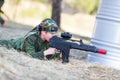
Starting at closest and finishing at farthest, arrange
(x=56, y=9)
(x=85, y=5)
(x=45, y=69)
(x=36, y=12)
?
1. (x=45, y=69)
2. (x=56, y=9)
3. (x=36, y=12)
4. (x=85, y=5)

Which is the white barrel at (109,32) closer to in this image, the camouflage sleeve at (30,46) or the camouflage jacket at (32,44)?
the camouflage jacket at (32,44)

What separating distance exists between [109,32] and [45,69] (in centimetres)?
199

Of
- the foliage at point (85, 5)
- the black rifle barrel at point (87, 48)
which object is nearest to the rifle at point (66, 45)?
the black rifle barrel at point (87, 48)

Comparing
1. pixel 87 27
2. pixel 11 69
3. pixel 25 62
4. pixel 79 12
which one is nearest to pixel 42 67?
pixel 25 62

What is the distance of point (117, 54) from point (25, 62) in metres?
2.07

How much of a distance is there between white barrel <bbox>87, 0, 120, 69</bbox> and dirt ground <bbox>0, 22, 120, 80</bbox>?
0.57m

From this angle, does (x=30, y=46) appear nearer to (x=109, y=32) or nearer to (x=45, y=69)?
(x=45, y=69)

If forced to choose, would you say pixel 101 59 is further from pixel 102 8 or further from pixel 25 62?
pixel 25 62

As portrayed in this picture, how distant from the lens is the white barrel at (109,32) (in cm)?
825

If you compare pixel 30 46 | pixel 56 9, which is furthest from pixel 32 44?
pixel 56 9

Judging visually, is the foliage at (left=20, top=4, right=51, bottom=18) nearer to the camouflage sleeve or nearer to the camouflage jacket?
the camouflage jacket

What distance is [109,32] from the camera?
8.30 m

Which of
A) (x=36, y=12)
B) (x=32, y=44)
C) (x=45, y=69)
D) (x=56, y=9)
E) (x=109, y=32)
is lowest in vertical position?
(x=36, y=12)

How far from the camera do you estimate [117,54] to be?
8352 mm
